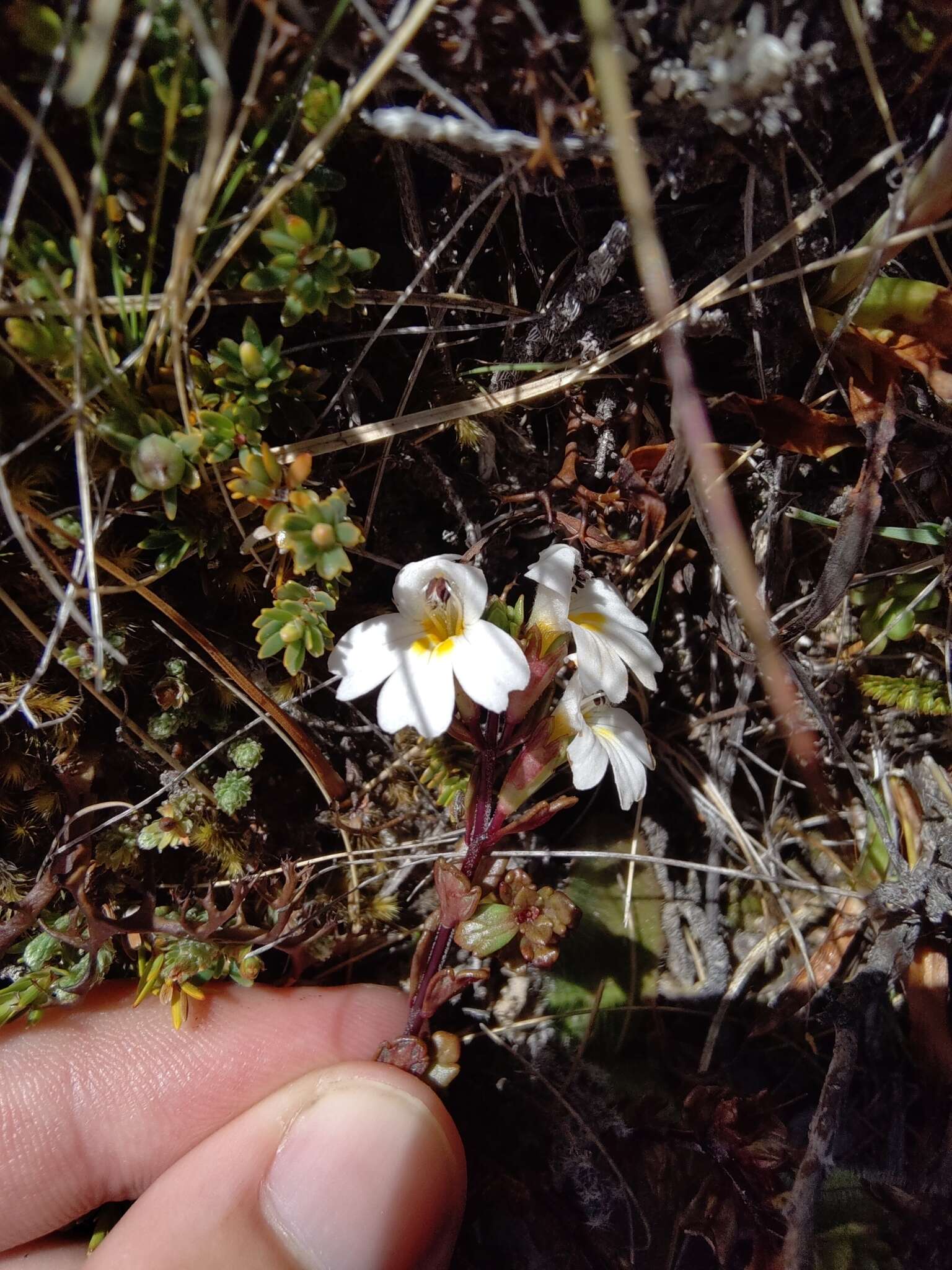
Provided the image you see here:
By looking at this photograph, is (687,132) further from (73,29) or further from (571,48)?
(73,29)

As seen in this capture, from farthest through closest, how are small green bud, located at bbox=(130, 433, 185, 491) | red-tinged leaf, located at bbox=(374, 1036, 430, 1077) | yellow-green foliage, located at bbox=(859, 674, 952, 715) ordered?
yellow-green foliage, located at bbox=(859, 674, 952, 715) → red-tinged leaf, located at bbox=(374, 1036, 430, 1077) → small green bud, located at bbox=(130, 433, 185, 491)

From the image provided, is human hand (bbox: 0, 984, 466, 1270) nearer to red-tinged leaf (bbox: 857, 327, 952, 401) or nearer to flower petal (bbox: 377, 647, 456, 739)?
flower petal (bbox: 377, 647, 456, 739)

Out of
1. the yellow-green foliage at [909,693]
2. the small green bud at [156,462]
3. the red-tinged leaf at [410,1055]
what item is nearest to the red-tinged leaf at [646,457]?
the yellow-green foliage at [909,693]

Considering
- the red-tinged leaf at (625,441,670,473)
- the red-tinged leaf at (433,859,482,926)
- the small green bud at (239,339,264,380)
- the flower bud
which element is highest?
the small green bud at (239,339,264,380)

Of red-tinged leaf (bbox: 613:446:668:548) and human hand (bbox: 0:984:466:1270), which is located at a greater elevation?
red-tinged leaf (bbox: 613:446:668:548)

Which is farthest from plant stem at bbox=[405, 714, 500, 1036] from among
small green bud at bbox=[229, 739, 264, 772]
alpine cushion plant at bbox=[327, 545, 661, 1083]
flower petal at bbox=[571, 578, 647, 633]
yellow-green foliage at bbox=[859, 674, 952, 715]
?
yellow-green foliage at bbox=[859, 674, 952, 715]

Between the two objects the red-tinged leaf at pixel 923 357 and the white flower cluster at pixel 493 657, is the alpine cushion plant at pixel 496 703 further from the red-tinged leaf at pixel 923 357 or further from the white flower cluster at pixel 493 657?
the red-tinged leaf at pixel 923 357

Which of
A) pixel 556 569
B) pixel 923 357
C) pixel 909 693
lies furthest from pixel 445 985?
pixel 923 357
